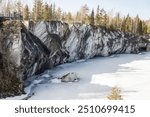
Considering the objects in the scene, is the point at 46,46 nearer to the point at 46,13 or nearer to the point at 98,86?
the point at 98,86

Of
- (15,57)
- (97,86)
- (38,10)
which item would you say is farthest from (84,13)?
(15,57)

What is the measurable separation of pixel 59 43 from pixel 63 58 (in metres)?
1.89

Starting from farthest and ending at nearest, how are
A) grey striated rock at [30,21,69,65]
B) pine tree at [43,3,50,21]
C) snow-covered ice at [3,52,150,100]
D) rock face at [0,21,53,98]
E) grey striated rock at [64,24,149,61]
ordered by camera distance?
pine tree at [43,3,50,21]
grey striated rock at [64,24,149,61]
grey striated rock at [30,21,69,65]
rock face at [0,21,53,98]
snow-covered ice at [3,52,150,100]

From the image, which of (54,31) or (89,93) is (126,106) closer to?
(89,93)

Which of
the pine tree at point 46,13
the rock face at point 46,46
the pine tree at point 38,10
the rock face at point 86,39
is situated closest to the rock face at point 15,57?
the rock face at point 46,46

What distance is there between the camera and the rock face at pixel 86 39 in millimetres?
35938

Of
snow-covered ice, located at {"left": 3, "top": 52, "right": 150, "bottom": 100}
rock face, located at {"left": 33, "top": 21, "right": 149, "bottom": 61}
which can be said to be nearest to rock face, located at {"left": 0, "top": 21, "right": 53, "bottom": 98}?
snow-covered ice, located at {"left": 3, "top": 52, "right": 150, "bottom": 100}

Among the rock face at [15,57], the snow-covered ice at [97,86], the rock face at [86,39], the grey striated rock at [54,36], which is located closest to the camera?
the snow-covered ice at [97,86]

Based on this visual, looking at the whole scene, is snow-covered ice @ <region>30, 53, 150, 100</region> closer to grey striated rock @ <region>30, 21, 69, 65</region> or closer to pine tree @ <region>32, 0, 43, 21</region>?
grey striated rock @ <region>30, 21, 69, 65</region>

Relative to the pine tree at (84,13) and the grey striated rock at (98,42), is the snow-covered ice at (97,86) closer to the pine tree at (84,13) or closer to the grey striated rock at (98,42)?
the grey striated rock at (98,42)

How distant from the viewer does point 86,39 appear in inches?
1753

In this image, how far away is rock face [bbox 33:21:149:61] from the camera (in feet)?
118

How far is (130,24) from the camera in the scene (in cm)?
6825

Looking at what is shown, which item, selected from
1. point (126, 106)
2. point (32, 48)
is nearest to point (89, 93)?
point (32, 48)
